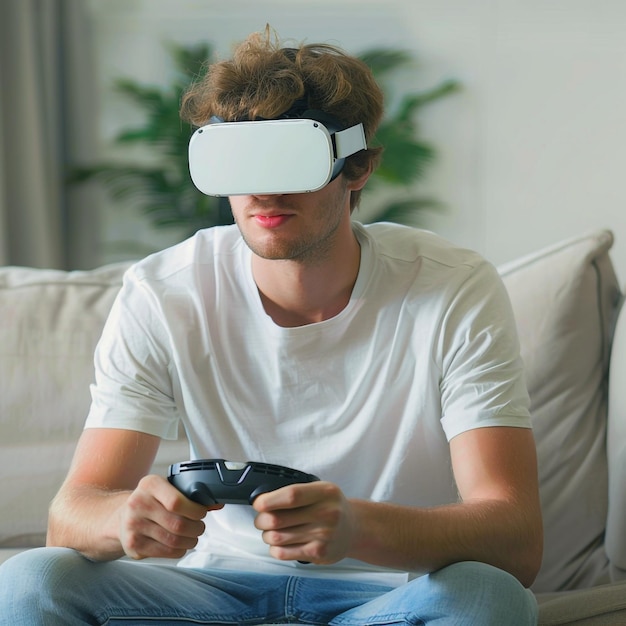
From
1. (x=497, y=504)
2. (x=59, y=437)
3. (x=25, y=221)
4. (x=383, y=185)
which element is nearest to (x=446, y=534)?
(x=497, y=504)

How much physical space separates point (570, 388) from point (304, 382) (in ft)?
1.77

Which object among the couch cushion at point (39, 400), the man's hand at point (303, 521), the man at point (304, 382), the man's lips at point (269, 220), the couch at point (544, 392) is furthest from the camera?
the couch cushion at point (39, 400)

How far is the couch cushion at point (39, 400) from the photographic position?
191 cm

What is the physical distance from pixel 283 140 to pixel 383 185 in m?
2.22

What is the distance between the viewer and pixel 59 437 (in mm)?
1930

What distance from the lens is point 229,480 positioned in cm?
117

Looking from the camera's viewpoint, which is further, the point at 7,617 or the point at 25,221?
the point at 25,221

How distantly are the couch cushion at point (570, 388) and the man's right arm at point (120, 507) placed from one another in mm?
722

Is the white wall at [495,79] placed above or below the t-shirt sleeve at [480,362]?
above

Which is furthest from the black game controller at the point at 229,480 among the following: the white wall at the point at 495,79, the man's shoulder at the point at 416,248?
the white wall at the point at 495,79

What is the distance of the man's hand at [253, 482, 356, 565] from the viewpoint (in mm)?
1150

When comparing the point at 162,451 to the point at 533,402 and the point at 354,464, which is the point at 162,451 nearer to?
the point at 354,464

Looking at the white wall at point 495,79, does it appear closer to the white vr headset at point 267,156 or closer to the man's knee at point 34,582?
the white vr headset at point 267,156

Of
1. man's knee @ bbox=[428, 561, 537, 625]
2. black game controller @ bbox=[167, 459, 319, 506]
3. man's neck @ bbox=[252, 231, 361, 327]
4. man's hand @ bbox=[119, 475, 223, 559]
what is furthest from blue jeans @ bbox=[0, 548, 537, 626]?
man's neck @ bbox=[252, 231, 361, 327]
